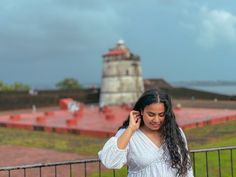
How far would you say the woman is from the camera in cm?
207

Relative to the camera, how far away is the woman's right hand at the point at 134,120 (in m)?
2.13

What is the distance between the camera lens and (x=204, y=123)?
1367cm

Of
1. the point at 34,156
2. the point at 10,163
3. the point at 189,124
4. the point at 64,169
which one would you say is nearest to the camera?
the point at 64,169

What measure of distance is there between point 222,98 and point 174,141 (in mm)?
25637

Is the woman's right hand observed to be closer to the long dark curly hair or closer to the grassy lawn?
the long dark curly hair

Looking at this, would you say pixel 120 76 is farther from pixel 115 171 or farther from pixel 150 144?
pixel 150 144

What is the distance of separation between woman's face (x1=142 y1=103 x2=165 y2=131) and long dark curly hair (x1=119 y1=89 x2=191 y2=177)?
0.08ft

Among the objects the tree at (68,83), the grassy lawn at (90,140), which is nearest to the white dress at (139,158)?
the grassy lawn at (90,140)

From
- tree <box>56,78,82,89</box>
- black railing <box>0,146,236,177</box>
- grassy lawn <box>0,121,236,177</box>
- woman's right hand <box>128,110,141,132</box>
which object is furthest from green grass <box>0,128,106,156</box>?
tree <box>56,78,82,89</box>

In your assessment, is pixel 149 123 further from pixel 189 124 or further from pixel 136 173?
pixel 189 124

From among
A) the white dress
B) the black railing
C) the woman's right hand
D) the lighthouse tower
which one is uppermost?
the lighthouse tower

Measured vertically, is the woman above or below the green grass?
above

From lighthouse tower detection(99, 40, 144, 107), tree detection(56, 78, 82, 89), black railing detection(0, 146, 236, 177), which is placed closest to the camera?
black railing detection(0, 146, 236, 177)

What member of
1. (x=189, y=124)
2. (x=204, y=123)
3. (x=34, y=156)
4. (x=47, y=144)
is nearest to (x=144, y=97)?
(x=34, y=156)
